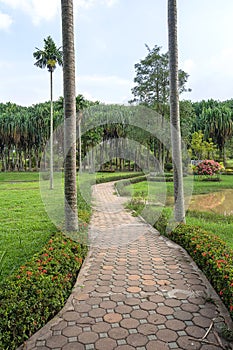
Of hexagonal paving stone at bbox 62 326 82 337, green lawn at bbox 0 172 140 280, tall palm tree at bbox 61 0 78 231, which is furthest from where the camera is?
tall palm tree at bbox 61 0 78 231

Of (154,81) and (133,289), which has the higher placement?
(154,81)

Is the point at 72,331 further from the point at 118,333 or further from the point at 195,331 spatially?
the point at 195,331

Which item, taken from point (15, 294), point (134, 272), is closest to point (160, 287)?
point (134, 272)

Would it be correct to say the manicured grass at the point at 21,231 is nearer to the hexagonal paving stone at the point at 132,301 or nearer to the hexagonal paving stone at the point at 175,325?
the hexagonal paving stone at the point at 132,301

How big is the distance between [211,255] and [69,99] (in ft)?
11.7

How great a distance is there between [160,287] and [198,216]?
5.40 metres

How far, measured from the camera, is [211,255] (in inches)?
167

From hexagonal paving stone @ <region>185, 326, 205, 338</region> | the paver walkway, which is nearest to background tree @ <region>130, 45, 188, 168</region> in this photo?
the paver walkway

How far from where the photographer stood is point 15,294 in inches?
116

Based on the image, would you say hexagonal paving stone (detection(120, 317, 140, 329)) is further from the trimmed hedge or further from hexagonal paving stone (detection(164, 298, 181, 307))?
the trimmed hedge

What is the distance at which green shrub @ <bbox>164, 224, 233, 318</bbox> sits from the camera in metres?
3.40

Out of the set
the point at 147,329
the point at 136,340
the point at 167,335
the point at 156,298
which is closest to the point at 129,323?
the point at 147,329

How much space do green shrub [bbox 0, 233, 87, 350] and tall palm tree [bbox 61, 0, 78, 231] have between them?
55.8 inches

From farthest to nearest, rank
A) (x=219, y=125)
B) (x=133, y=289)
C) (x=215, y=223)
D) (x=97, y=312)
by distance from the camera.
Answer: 1. (x=219, y=125)
2. (x=215, y=223)
3. (x=133, y=289)
4. (x=97, y=312)
